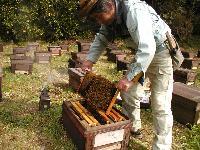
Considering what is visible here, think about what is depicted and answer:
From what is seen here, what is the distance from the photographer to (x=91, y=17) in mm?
4066

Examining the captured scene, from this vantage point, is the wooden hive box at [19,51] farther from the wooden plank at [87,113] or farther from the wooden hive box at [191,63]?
the wooden plank at [87,113]

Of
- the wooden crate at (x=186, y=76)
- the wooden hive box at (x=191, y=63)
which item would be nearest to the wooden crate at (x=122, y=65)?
the wooden crate at (x=186, y=76)

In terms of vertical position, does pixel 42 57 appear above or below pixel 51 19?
below

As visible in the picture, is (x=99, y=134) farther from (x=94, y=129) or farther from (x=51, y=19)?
(x=51, y=19)

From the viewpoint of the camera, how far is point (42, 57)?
1022cm

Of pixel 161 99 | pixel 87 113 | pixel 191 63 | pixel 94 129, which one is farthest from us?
pixel 191 63

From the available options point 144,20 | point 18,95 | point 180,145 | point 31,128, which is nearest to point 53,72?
point 18,95

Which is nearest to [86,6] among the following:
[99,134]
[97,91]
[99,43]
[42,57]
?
[99,43]

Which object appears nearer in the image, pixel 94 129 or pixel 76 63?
pixel 94 129

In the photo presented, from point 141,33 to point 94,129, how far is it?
1479 millimetres

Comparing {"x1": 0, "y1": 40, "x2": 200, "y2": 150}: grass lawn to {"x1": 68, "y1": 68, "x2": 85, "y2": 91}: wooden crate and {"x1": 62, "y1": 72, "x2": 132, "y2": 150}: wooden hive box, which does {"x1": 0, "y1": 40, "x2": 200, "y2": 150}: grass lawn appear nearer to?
{"x1": 68, "y1": 68, "x2": 85, "y2": 91}: wooden crate

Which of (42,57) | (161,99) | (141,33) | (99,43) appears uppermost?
(141,33)

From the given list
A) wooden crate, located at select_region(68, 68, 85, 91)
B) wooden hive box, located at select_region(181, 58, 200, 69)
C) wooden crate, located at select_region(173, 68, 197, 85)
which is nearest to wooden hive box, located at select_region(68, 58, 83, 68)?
wooden crate, located at select_region(68, 68, 85, 91)

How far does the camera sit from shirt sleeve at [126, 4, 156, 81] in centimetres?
380
